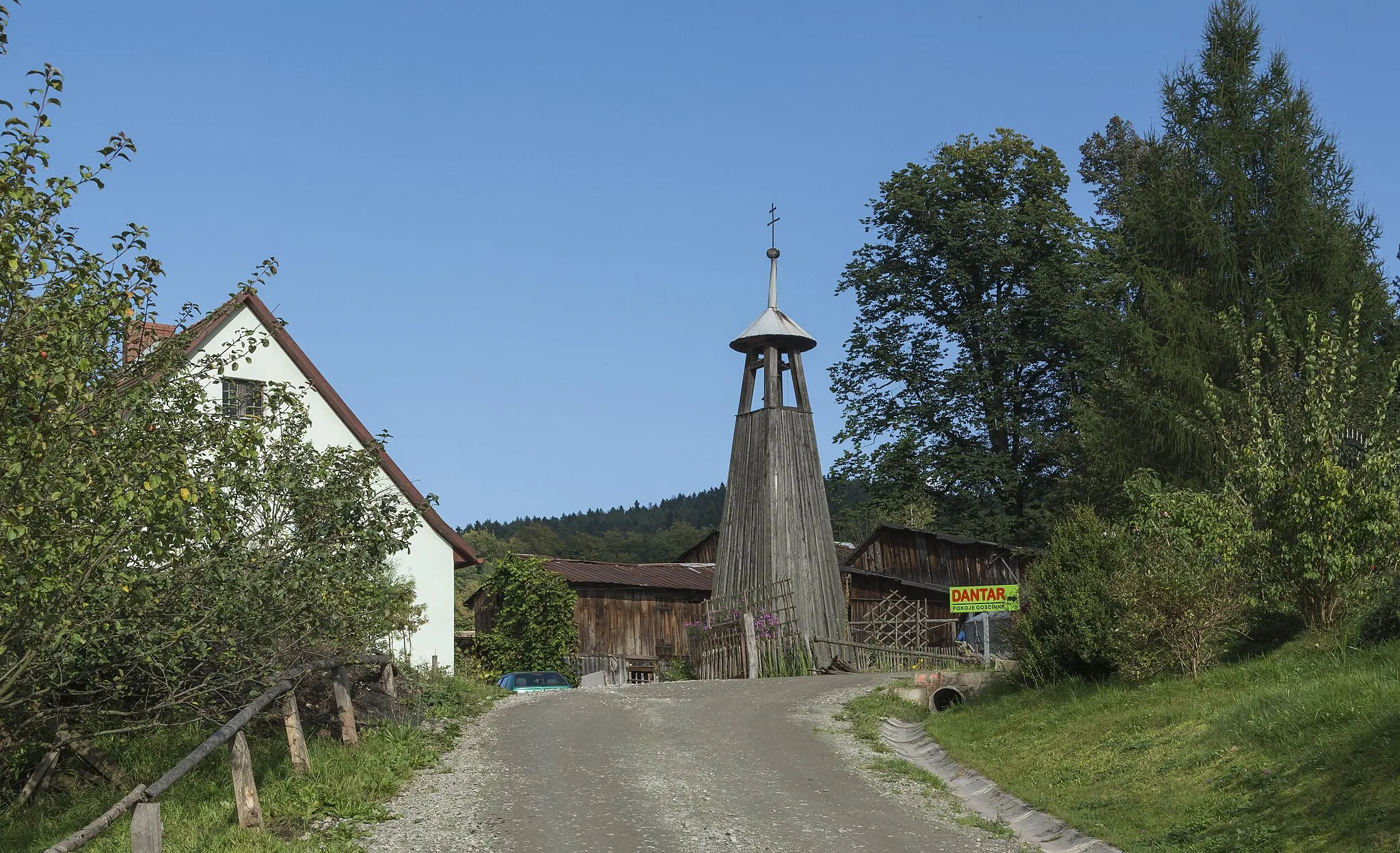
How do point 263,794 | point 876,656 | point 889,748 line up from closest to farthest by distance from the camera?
point 263,794 < point 889,748 < point 876,656

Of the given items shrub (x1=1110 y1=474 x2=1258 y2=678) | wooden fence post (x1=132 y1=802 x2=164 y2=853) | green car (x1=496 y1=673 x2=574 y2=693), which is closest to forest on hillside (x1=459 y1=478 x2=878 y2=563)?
green car (x1=496 y1=673 x2=574 y2=693)

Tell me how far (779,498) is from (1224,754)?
19.3 m

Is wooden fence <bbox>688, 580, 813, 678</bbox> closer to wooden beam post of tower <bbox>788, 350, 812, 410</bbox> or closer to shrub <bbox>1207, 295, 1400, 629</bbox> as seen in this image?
wooden beam post of tower <bbox>788, 350, 812, 410</bbox>

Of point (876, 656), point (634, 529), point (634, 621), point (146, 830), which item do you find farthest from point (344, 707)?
point (634, 529)

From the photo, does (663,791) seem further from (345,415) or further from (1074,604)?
(345,415)

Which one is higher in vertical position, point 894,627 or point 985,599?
point 985,599

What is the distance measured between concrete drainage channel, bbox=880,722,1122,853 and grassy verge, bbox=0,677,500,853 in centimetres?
608

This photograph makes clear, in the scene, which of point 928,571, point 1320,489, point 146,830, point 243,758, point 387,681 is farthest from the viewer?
point 928,571

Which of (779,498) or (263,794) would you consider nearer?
(263,794)

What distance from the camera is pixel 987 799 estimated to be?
44.4 feet

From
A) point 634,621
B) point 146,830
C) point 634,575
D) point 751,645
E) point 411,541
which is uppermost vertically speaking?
point 411,541

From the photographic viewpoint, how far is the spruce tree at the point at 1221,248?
26.0 meters

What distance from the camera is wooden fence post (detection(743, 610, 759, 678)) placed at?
28.6 metres

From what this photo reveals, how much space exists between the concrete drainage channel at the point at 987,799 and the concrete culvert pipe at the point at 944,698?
1532 millimetres
